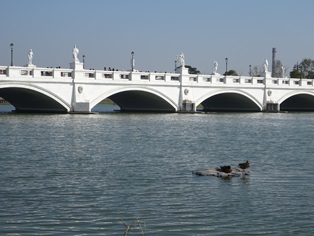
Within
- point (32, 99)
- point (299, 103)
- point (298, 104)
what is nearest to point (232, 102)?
point (299, 103)

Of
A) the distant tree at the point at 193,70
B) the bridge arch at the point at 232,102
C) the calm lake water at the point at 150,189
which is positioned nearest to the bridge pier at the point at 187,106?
the bridge arch at the point at 232,102

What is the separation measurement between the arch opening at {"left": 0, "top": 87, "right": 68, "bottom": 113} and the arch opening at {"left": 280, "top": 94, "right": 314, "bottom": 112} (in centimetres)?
3453

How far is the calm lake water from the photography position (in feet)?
36.3

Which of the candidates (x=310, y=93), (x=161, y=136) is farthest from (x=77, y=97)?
(x=310, y=93)

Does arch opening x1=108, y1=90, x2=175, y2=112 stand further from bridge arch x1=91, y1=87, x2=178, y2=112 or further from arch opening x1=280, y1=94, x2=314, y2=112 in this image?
arch opening x1=280, y1=94, x2=314, y2=112

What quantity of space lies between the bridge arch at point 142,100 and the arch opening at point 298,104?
22192 mm

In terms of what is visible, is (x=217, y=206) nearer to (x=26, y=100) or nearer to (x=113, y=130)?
(x=113, y=130)

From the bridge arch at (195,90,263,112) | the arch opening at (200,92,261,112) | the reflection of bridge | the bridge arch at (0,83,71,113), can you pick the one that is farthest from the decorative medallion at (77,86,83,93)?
the arch opening at (200,92,261,112)

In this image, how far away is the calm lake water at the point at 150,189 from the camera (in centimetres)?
1105

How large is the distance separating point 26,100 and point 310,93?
33888 millimetres

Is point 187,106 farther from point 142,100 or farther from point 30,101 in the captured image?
point 30,101

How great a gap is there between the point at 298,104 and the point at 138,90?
3052cm

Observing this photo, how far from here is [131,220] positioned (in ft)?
37.1

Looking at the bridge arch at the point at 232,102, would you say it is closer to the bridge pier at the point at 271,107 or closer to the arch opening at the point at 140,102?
the bridge pier at the point at 271,107
